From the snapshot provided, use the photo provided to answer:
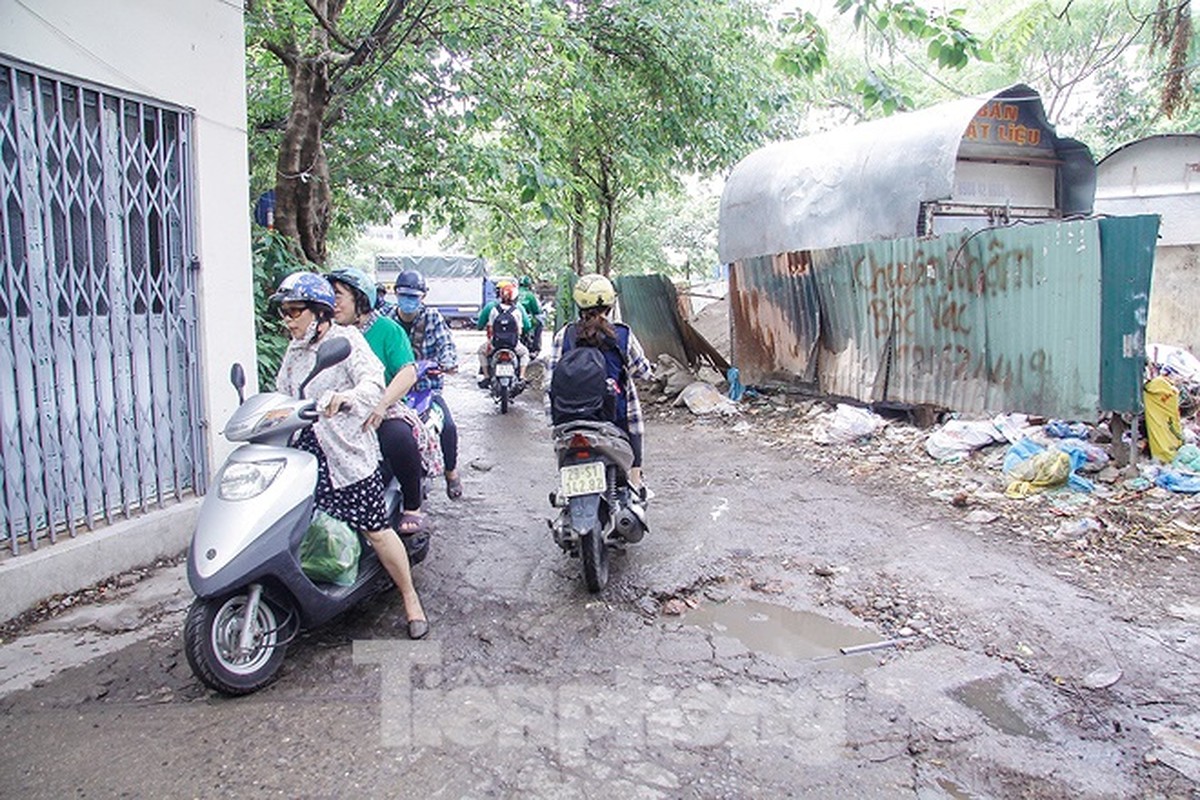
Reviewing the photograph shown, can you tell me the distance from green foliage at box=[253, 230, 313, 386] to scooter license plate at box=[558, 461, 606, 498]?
12.0ft

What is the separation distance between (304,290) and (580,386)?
4.69 ft

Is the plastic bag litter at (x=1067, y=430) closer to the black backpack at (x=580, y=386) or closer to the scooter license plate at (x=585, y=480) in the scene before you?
the black backpack at (x=580, y=386)

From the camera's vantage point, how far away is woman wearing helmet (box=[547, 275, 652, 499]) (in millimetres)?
4348

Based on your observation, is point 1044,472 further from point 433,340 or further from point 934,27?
point 433,340

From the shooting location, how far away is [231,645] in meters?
3.12

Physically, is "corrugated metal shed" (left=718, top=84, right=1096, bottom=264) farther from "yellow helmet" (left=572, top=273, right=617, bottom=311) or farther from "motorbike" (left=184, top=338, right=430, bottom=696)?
"motorbike" (left=184, top=338, right=430, bottom=696)

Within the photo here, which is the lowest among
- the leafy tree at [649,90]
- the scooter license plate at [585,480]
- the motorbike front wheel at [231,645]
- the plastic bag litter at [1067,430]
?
the motorbike front wheel at [231,645]

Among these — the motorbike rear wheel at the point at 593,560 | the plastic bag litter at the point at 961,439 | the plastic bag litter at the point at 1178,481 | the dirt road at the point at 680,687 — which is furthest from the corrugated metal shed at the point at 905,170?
the motorbike rear wheel at the point at 593,560

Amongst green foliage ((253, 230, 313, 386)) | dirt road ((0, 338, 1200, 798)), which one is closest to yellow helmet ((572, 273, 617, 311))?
dirt road ((0, 338, 1200, 798))

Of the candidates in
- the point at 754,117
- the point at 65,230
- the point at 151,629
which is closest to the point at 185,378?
the point at 65,230

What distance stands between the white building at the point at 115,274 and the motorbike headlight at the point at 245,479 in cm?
142

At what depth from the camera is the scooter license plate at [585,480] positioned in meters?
4.08

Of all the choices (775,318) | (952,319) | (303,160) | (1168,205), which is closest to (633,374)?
(952,319)

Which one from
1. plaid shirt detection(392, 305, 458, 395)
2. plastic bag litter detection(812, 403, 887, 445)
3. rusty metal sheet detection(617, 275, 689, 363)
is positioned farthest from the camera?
rusty metal sheet detection(617, 275, 689, 363)
